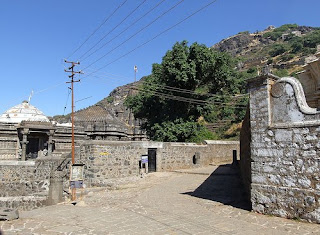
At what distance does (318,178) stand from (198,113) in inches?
776

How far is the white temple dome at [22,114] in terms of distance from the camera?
985 inches

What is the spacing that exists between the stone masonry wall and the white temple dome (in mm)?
22143

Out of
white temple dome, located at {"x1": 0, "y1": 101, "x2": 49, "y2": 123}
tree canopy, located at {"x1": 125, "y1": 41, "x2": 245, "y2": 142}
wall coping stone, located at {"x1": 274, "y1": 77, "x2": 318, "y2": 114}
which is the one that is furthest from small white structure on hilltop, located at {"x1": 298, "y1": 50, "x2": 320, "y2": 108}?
white temple dome, located at {"x1": 0, "y1": 101, "x2": 49, "y2": 123}

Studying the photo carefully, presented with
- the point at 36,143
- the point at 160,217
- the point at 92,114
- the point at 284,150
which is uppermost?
the point at 92,114

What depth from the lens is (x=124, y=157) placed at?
46.6 ft

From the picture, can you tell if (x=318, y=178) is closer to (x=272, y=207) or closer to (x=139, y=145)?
(x=272, y=207)

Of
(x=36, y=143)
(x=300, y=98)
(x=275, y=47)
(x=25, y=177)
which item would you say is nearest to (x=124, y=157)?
(x=25, y=177)

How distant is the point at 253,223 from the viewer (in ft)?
18.4

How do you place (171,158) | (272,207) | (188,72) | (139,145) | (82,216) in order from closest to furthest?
(272,207) → (82,216) → (139,145) → (171,158) → (188,72)

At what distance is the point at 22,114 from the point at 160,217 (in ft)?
77.9

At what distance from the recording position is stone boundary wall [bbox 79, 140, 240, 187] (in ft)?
42.7

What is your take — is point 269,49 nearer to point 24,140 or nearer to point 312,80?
point 24,140

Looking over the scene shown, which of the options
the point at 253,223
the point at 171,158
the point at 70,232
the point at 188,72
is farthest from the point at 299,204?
the point at 188,72

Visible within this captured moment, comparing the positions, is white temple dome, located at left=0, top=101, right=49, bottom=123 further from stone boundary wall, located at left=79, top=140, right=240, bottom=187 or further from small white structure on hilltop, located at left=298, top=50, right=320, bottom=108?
small white structure on hilltop, located at left=298, top=50, right=320, bottom=108
